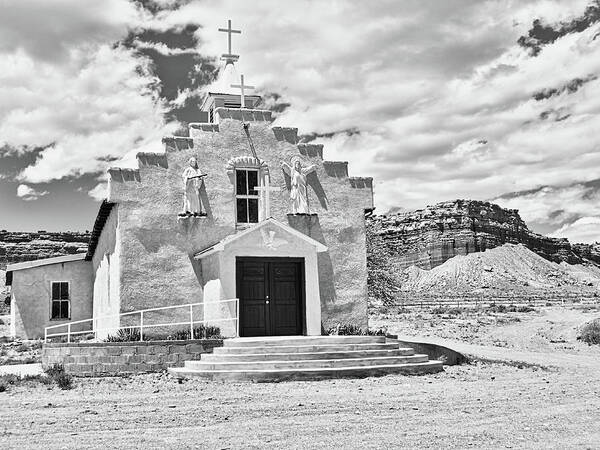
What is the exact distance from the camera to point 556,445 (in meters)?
8.61

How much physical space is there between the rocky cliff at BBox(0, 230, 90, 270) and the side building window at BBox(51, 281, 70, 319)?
9763 cm

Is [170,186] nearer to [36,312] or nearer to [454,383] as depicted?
[454,383]

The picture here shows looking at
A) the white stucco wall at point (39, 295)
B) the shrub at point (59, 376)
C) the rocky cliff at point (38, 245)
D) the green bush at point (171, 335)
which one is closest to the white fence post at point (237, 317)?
the green bush at point (171, 335)

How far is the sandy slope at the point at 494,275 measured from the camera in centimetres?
15062

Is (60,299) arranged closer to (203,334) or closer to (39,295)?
(39,295)

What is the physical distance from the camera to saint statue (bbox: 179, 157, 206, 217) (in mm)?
19016

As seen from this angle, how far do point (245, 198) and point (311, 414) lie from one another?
32.8 feet

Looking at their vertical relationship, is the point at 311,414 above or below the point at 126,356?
below

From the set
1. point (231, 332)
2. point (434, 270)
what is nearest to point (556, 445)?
point (231, 332)

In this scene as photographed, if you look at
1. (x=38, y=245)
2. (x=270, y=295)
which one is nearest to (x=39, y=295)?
(x=270, y=295)

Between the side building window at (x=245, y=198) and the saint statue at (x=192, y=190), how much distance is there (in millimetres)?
1149

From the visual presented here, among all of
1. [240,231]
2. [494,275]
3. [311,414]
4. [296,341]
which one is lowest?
[311,414]

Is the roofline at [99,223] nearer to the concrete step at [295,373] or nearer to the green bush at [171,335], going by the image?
the green bush at [171,335]

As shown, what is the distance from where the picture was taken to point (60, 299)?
27.4 m
